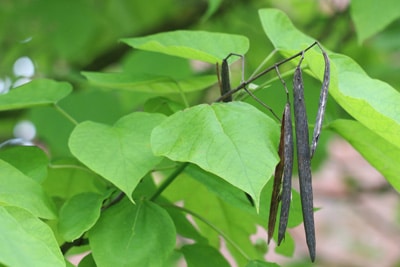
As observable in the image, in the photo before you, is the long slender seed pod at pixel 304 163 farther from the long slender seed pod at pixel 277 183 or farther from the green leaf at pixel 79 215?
the green leaf at pixel 79 215

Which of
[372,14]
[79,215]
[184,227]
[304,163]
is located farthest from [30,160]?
[372,14]

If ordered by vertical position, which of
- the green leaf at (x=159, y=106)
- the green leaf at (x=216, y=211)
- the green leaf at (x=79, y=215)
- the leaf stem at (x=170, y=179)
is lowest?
the green leaf at (x=216, y=211)

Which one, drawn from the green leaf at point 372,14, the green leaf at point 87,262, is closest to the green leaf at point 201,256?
the green leaf at point 87,262

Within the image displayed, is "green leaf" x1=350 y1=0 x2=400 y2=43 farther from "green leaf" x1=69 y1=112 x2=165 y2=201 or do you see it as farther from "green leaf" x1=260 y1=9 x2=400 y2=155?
"green leaf" x1=69 y1=112 x2=165 y2=201

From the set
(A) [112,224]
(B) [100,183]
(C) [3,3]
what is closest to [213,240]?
(B) [100,183]

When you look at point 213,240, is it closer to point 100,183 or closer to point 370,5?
point 100,183

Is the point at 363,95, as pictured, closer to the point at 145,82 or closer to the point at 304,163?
the point at 304,163

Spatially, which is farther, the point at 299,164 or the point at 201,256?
the point at 201,256
